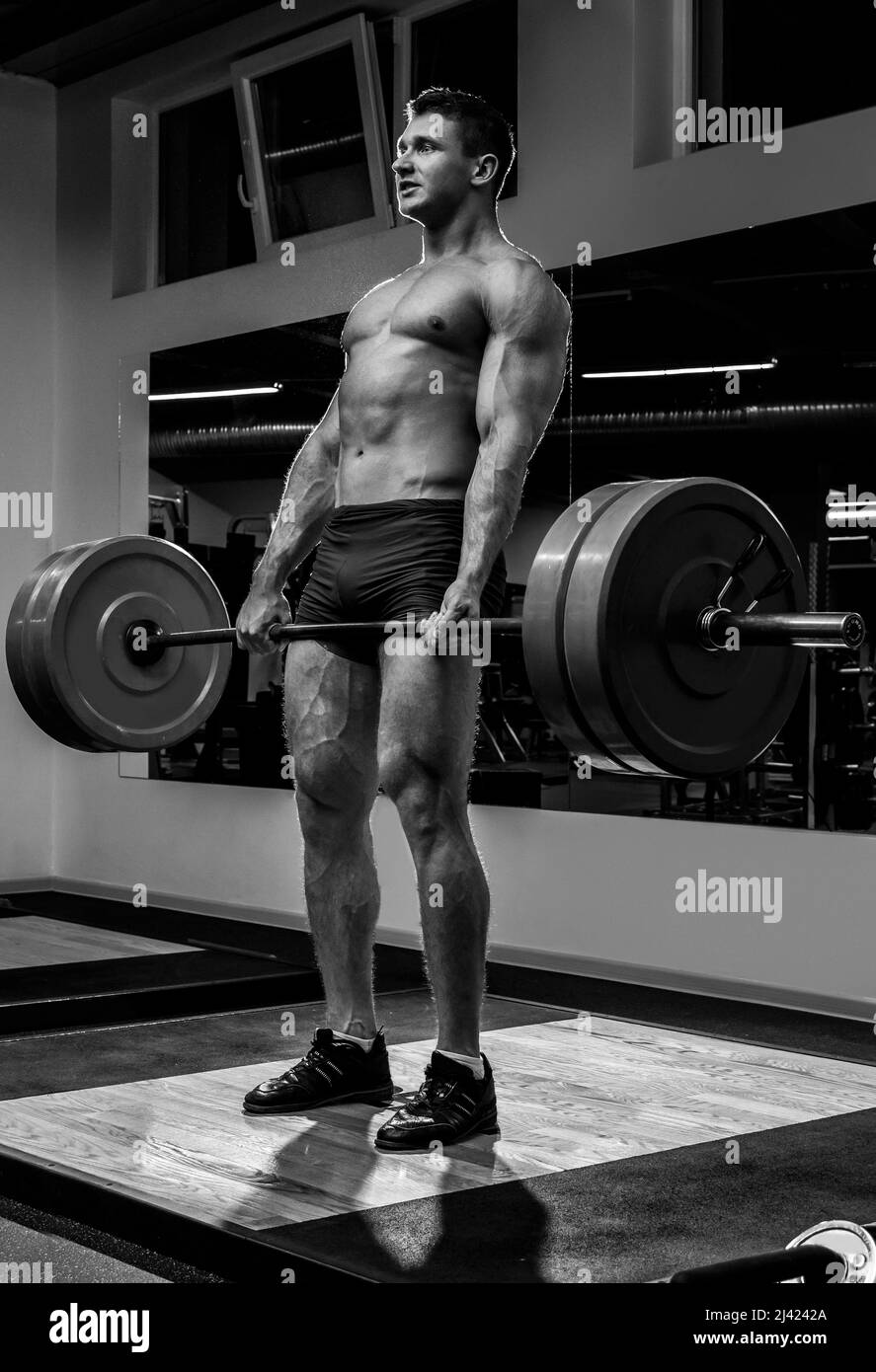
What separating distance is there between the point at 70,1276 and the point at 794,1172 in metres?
1.10

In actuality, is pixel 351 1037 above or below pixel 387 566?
below

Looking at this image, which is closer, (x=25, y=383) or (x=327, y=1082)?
(x=327, y=1082)

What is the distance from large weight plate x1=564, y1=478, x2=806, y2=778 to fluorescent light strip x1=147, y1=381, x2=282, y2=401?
3487mm

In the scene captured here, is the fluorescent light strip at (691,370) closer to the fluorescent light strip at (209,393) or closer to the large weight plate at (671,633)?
the fluorescent light strip at (209,393)

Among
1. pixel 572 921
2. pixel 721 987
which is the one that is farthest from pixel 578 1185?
pixel 572 921

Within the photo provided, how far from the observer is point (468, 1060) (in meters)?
2.69

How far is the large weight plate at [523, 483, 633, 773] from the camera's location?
2.48 meters

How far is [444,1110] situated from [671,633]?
87 centimetres

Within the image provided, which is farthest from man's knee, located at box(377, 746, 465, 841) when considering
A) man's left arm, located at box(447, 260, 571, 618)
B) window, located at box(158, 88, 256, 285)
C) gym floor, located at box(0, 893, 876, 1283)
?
window, located at box(158, 88, 256, 285)

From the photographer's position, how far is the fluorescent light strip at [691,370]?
4.40 m

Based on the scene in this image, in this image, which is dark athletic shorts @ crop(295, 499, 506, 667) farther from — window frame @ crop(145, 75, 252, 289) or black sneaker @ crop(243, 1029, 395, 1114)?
window frame @ crop(145, 75, 252, 289)

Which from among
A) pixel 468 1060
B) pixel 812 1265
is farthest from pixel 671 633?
pixel 812 1265

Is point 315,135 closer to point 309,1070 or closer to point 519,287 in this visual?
point 519,287
